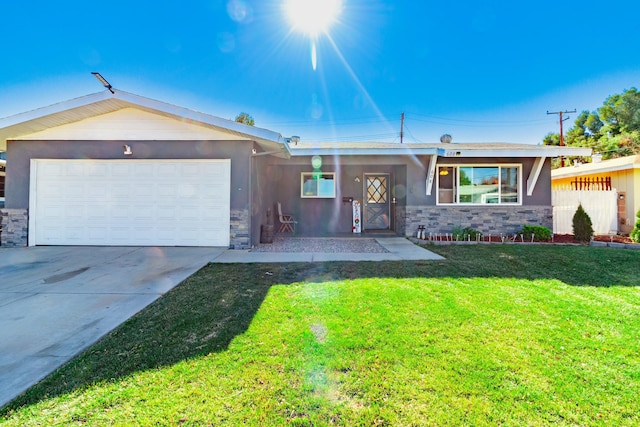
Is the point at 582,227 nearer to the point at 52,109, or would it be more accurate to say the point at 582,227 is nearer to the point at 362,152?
the point at 362,152

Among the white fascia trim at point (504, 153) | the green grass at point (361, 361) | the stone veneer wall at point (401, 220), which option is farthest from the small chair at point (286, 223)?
the green grass at point (361, 361)

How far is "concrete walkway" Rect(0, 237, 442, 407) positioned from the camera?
2.37 meters

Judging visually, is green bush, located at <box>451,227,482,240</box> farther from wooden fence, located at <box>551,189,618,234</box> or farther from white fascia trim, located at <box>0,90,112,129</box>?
white fascia trim, located at <box>0,90,112,129</box>

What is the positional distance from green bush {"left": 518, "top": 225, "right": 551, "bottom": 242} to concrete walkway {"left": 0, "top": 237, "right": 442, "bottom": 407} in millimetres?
3697

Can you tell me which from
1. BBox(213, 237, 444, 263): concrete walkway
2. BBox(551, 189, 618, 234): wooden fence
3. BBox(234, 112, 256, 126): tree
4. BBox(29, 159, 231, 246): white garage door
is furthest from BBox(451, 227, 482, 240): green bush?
BBox(234, 112, 256, 126): tree

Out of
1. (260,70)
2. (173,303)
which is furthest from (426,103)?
(173,303)

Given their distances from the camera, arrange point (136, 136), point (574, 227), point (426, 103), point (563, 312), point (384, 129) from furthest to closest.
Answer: point (384, 129) → point (426, 103) → point (574, 227) → point (136, 136) → point (563, 312)

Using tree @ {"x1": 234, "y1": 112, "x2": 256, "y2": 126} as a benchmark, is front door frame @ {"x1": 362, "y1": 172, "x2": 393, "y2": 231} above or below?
below

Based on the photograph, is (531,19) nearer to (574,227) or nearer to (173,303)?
(574,227)

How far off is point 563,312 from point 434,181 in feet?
21.2

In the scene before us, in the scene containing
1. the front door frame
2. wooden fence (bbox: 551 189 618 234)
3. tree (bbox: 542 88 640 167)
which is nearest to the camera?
wooden fence (bbox: 551 189 618 234)

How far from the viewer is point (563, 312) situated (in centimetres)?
320

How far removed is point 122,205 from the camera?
7.50 m

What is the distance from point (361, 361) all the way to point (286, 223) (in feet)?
27.3
